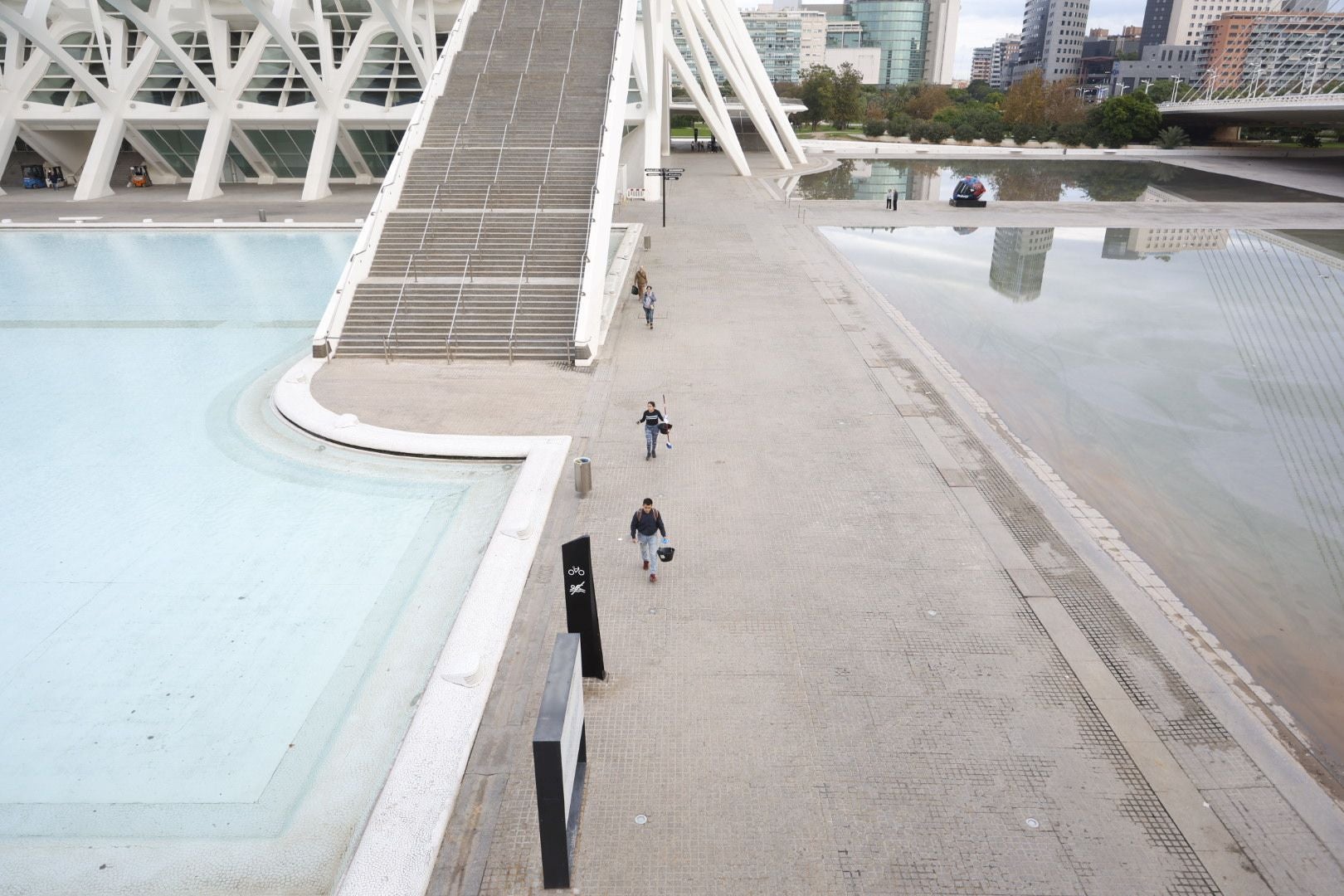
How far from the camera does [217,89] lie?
119 ft

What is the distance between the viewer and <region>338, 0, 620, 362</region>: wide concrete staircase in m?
16.6

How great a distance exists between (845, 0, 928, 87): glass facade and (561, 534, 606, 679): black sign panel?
8192 inches

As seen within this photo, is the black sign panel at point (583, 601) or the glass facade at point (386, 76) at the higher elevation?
the glass facade at point (386, 76)

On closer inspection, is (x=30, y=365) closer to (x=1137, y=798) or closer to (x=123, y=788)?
(x=123, y=788)

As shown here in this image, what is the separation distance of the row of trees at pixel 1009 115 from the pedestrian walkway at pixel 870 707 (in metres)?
63.2

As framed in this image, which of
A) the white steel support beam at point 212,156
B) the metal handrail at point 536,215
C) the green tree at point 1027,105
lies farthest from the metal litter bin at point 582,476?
the green tree at point 1027,105

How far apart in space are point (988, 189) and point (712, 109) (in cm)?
1442

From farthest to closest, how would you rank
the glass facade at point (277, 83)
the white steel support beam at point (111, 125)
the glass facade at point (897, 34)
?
the glass facade at point (897, 34)
the glass facade at point (277, 83)
the white steel support beam at point (111, 125)

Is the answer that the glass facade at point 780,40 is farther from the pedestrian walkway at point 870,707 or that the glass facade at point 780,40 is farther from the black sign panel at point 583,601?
the black sign panel at point 583,601

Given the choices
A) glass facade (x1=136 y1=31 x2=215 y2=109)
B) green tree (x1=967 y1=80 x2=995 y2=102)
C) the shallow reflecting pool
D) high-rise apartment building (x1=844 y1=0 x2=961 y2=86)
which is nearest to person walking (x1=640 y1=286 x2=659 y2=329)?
the shallow reflecting pool

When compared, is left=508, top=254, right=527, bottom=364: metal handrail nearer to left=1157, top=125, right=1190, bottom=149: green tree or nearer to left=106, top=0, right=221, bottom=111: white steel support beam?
left=106, top=0, right=221, bottom=111: white steel support beam

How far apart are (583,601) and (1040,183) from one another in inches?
1730

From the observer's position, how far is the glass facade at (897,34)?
191000mm

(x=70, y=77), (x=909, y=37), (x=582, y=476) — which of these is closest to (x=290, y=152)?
(x=70, y=77)
